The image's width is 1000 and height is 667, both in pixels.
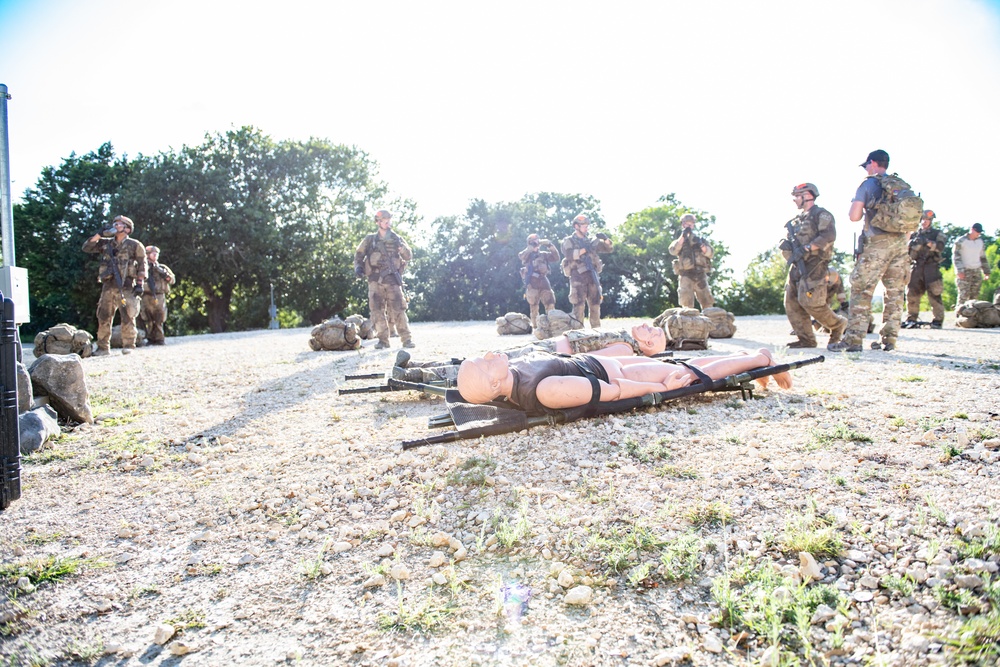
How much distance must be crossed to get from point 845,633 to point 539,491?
141 cm

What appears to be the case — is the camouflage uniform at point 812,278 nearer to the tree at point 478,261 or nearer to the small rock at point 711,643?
the small rock at point 711,643

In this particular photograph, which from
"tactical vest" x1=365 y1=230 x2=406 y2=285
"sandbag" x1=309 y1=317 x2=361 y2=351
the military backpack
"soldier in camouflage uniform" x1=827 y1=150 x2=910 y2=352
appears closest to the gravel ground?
"soldier in camouflage uniform" x1=827 y1=150 x2=910 y2=352

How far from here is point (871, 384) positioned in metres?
4.78

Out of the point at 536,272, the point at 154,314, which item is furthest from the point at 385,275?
the point at 154,314

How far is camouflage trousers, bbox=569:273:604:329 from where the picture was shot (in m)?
12.0

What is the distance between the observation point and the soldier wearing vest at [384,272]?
10.5m

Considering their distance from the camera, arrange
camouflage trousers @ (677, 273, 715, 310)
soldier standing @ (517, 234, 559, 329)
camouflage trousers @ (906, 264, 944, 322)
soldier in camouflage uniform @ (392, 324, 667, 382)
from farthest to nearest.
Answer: soldier standing @ (517, 234, 559, 329), camouflage trousers @ (906, 264, 944, 322), camouflage trousers @ (677, 273, 715, 310), soldier in camouflage uniform @ (392, 324, 667, 382)

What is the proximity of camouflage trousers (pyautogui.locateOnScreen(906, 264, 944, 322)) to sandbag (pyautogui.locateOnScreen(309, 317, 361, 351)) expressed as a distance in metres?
11.1

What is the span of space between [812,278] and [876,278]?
2.57ft

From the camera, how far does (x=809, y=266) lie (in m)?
8.27

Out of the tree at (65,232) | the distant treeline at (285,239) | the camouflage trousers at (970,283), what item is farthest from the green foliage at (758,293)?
the tree at (65,232)

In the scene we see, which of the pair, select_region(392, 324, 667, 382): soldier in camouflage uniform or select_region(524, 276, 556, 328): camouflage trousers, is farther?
select_region(524, 276, 556, 328): camouflage trousers

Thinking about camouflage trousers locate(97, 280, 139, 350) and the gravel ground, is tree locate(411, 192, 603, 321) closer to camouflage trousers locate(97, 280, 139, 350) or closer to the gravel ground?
camouflage trousers locate(97, 280, 139, 350)

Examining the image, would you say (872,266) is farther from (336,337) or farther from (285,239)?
(285,239)
